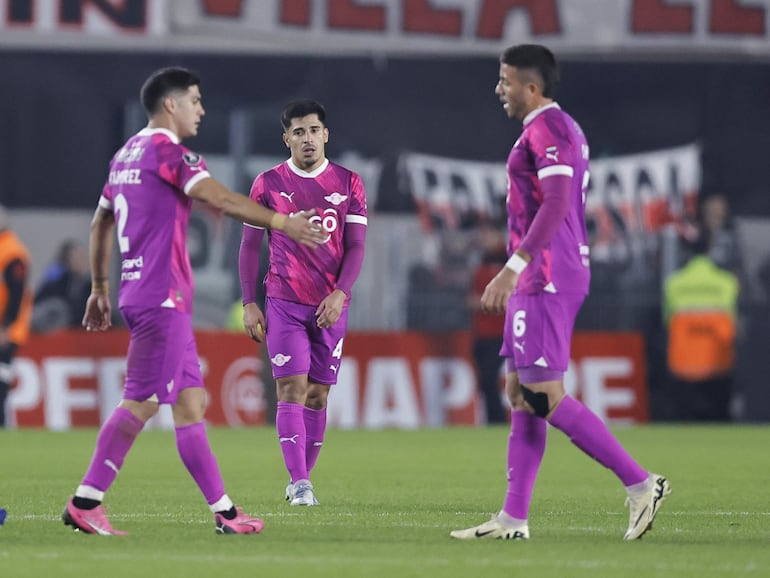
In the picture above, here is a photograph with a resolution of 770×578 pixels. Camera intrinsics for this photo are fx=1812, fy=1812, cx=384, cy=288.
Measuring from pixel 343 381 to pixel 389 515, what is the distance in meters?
9.35

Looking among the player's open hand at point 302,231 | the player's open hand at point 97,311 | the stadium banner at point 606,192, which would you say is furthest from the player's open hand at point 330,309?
the stadium banner at point 606,192

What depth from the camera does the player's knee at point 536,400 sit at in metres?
7.39

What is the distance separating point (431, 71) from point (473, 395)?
19.5 ft

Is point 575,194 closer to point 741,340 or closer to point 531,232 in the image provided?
point 531,232

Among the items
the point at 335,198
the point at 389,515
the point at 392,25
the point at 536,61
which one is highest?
the point at 392,25

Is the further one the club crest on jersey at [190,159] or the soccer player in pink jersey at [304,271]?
the soccer player in pink jersey at [304,271]

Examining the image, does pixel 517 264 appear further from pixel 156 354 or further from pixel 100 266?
pixel 100 266

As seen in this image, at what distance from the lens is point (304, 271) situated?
31.8ft

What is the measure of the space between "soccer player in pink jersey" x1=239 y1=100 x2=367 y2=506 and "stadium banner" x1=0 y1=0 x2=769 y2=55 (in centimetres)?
1236

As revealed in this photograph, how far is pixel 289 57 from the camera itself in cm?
2256

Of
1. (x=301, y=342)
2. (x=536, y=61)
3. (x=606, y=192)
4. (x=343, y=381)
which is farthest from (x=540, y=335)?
(x=606, y=192)

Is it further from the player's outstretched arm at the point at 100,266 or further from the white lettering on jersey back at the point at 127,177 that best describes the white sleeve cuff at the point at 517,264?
the player's outstretched arm at the point at 100,266

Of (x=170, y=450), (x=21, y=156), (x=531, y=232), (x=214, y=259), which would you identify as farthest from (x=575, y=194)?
(x=21, y=156)

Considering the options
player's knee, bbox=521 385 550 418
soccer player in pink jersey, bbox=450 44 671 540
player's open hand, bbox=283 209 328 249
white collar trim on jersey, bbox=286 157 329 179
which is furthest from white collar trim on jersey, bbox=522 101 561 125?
white collar trim on jersey, bbox=286 157 329 179
